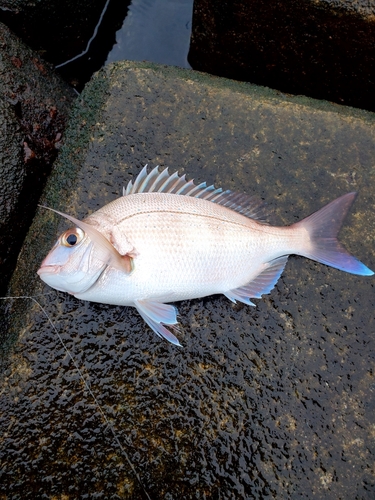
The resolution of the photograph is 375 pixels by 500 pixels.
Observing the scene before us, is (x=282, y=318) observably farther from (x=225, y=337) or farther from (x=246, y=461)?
(x=246, y=461)

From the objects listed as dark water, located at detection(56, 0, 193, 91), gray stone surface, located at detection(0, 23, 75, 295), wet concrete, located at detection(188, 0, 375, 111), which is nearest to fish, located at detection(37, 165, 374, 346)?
gray stone surface, located at detection(0, 23, 75, 295)

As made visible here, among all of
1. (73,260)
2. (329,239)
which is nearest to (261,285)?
(329,239)

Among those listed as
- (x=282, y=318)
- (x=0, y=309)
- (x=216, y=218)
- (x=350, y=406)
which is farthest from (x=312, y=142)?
(x=0, y=309)

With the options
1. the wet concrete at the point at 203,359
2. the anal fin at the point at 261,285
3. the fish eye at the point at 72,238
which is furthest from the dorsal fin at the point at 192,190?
the fish eye at the point at 72,238

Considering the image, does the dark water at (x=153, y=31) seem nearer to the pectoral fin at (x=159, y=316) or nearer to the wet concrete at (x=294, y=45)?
the wet concrete at (x=294, y=45)

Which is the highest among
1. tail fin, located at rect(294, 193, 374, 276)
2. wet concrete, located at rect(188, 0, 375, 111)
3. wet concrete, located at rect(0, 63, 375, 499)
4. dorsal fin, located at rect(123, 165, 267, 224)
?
wet concrete, located at rect(188, 0, 375, 111)

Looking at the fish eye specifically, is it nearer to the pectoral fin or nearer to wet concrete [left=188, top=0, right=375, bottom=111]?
the pectoral fin
